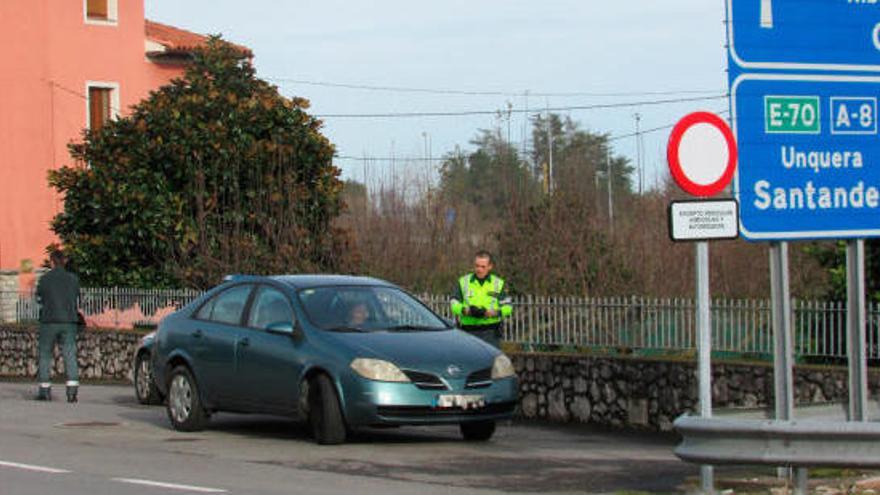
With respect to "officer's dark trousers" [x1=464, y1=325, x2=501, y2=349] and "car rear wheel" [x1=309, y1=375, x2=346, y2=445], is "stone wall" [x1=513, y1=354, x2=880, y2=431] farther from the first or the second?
"car rear wheel" [x1=309, y1=375, x2=346, y2=445]

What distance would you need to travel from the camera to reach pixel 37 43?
47.7 meters

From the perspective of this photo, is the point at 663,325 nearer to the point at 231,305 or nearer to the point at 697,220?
the point at 231,305

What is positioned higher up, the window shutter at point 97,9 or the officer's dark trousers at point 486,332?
the window shutter at point 97,9

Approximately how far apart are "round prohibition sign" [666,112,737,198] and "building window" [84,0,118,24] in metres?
39.3

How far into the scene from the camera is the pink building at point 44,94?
47188 millimetres


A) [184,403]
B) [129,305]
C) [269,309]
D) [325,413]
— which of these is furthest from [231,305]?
[129,305]

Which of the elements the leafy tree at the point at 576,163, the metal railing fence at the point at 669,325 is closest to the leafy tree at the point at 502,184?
the leafy tree at the point at 576,163

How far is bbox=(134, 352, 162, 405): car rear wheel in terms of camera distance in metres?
21.7

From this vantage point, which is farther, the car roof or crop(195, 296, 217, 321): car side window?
crop(195, 296, 217, 321): car side window

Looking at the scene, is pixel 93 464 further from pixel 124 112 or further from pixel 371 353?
pixel 124 112

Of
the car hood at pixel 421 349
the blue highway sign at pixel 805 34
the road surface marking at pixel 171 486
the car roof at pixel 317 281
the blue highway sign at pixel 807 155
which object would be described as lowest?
the road surface marking at pixel 171 486

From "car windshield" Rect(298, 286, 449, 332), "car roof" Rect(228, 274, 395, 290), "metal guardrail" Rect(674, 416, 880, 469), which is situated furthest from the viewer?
"car roof" Rect(228, 274, 395, 290)

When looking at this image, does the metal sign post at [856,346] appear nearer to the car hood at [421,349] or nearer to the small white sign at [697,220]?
the small white sign at [697,220]

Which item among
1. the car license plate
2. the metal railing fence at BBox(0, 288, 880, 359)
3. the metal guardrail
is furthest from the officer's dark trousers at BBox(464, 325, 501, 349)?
the metal guardrail
